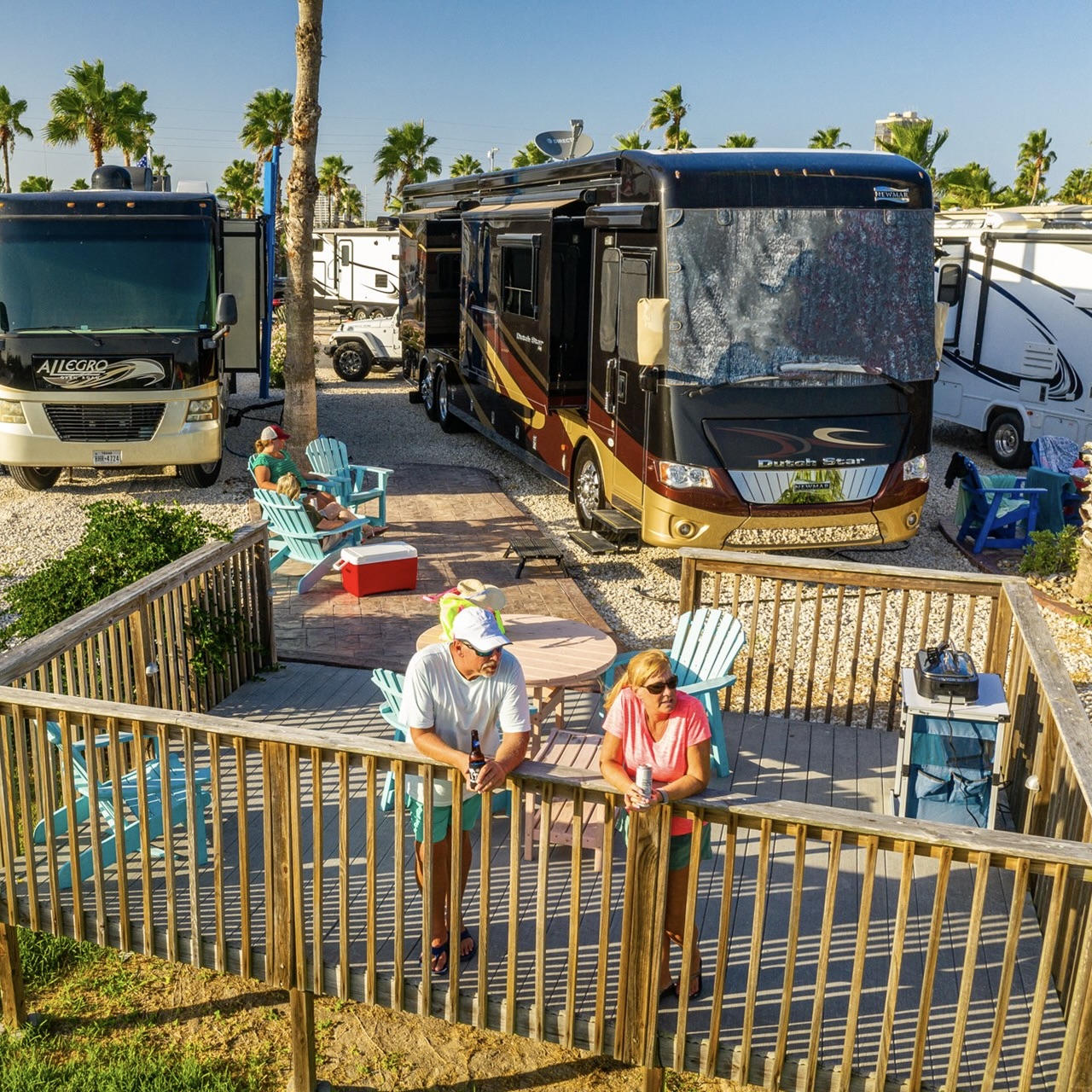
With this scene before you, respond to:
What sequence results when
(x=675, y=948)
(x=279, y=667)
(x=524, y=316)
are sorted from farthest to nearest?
1. (x=524, y=316)
2. (x=279, y=667)
3. (x=675, y=948)

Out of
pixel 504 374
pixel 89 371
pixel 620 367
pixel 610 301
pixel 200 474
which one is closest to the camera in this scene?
pixel 620 367

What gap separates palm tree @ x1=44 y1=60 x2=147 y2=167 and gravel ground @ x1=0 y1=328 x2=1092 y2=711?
1059 inches

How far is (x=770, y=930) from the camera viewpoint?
15.5 ft

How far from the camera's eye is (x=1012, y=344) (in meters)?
15.3

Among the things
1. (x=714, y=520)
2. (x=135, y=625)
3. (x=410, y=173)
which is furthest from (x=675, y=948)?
(x=410, y=173)

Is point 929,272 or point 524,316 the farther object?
point 524,316

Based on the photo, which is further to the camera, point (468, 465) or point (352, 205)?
point (352, 205)

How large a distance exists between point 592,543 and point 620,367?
5.94ft

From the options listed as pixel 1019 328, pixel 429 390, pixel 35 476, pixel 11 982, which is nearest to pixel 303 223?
pixel 35 476

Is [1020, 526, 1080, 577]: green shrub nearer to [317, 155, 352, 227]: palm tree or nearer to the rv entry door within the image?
the rv entry door

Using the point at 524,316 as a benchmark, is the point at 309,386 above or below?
below

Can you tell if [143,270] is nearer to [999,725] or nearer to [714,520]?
[714,520]

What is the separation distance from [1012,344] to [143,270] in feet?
34.7

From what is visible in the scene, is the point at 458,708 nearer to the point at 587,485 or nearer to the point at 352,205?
the point at 587,485
